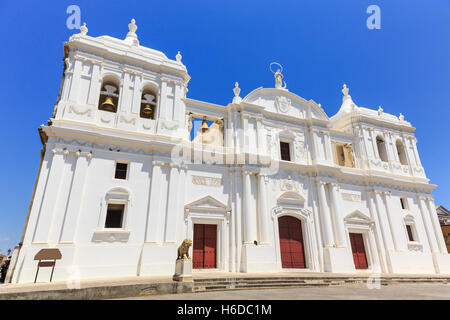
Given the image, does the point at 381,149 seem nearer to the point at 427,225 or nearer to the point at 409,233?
the point at 427,225

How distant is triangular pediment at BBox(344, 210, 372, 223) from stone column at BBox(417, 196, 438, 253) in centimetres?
508

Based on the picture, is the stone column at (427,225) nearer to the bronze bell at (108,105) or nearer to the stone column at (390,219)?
the stone column at (390,219)

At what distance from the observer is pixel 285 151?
17906mm

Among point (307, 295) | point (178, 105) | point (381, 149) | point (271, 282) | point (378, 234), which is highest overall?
point (381, 149)

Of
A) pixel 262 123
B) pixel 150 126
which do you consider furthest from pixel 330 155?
pixel 150 126

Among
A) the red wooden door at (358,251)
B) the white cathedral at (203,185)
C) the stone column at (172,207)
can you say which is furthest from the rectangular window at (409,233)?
the stone column at (172,207)

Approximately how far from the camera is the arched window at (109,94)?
14.2 m

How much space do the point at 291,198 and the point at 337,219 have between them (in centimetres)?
321

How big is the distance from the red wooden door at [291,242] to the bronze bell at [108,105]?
11660 millimetres

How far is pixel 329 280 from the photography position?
1164cm

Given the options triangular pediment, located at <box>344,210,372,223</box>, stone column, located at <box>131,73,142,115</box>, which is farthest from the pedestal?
triangular pediment, located at <box>344,210,372,223</box>

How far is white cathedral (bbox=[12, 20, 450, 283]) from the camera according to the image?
37.9 feet

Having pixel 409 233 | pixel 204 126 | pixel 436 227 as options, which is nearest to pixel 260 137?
pixel 204 126

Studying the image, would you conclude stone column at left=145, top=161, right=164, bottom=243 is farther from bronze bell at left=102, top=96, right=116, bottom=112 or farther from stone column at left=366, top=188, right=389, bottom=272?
stone column at left=366, top=188, right=389, bottom=272
